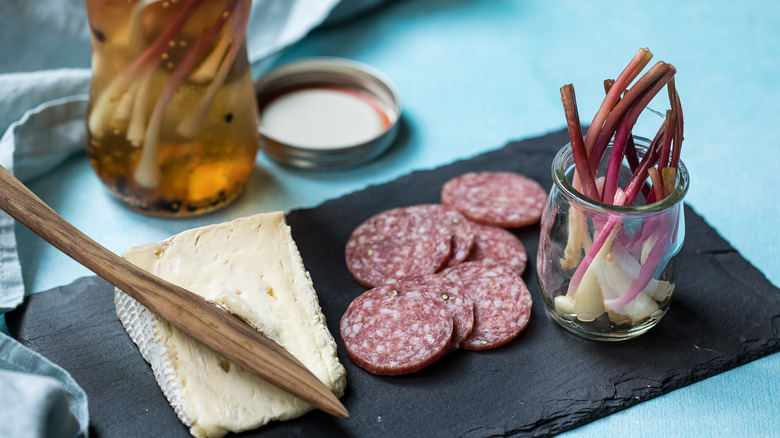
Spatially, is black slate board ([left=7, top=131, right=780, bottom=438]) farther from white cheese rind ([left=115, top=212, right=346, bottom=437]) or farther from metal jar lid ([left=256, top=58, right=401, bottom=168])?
metal jar lid ([left=256, top=58, right=401, bottom=168])

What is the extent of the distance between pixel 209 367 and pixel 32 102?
924 millimetres

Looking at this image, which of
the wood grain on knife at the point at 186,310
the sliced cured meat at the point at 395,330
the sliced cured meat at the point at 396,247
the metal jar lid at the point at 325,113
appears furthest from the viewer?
the metal jar lid at the point at 325,113

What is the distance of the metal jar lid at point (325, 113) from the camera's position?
1.84 m

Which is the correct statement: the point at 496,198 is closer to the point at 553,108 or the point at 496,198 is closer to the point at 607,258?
the point at 607,258

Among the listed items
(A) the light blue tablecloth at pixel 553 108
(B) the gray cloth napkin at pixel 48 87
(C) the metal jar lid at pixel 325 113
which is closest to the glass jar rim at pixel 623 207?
(A) the light blue tablecloth at pixel 553 108

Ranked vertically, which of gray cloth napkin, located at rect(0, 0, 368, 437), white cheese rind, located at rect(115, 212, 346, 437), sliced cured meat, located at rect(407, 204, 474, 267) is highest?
sliced cured meat, located at rect(407, 204, 474, 267)

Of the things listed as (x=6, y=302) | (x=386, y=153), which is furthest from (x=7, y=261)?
(x=386, y=153)

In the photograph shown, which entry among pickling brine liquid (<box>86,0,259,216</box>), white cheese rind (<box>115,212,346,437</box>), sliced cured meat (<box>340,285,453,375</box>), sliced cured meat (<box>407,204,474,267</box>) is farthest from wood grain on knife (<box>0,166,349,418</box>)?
sliced cured meat (<box>407,204,474,267</box>)

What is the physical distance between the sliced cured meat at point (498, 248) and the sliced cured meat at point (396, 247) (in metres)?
0.07

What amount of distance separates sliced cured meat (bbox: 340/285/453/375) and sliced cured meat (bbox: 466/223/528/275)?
0.67ft

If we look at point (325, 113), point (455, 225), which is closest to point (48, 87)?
point (325, 113)

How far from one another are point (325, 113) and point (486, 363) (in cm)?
86

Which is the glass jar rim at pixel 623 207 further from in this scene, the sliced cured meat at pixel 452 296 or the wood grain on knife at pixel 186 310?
the wood grain on knife at pixel 186 310

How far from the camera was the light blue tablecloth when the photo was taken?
1.39 metres
